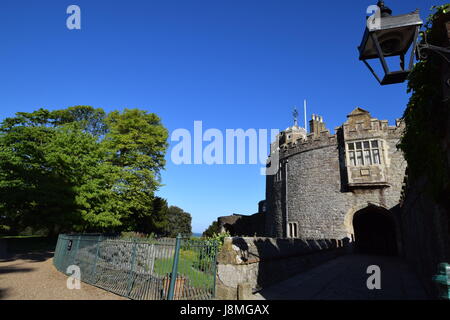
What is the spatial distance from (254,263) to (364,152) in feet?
51.4

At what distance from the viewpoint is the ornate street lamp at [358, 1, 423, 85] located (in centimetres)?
284

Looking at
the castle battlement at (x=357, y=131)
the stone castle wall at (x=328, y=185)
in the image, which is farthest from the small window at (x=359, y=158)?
the castle battlement at (x=357, y=131)

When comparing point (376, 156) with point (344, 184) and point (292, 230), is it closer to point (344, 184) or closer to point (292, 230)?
point (344, 184)

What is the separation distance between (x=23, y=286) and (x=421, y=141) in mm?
11456

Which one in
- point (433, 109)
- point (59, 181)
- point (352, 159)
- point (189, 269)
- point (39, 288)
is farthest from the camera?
point (352, 159)

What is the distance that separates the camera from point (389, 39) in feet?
10.1

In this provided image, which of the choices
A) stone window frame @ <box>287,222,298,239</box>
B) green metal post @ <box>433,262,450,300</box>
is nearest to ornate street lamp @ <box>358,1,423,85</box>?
green metal post @ <box>433,262,450,300</box>

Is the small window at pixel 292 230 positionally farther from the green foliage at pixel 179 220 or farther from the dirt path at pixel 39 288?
the green foliage at pixel 179 220

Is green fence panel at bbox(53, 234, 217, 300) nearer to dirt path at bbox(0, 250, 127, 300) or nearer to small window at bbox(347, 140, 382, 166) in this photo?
dirt path at bbox(0, 250, 127, 300)

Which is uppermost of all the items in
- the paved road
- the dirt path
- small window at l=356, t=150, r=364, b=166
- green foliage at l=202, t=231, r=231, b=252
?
small window at l=356, t=150, r=364, b=166

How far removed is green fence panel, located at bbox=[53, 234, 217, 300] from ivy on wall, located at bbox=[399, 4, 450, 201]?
17.6 feet

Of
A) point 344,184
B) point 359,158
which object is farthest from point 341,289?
point 359,158

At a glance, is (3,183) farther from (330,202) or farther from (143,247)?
(330,202)
